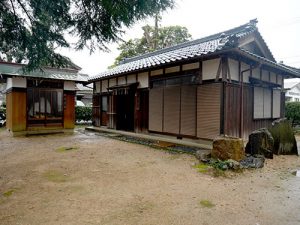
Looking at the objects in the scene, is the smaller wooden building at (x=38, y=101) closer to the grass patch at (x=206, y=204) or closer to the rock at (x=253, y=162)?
the rock at (x=253, y=162)

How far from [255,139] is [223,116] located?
123 cm

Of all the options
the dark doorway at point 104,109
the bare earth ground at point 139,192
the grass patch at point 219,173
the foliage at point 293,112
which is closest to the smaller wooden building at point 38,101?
the dark doorway at point 104,109

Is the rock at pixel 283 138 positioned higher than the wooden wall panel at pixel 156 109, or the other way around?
the wooden wall panel at pixel 156 109


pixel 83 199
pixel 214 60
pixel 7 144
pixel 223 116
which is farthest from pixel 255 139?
pixel 7 144

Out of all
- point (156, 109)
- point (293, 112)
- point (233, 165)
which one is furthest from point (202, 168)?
point (293, 112)

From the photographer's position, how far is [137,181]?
186 inches

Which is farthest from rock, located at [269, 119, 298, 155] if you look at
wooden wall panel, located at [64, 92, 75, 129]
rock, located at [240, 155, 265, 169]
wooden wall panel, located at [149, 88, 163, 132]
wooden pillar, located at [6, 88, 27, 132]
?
wooden pillar, located at [6, 88, 27, 132]

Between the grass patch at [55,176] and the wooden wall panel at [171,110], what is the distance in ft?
16.4

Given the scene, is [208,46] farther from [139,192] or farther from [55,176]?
[55,176]

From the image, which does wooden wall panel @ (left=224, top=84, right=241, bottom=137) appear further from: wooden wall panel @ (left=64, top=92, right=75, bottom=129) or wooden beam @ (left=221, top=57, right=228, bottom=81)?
wooden wall panel @ (left=64, top=92, right=75, bottom=129)

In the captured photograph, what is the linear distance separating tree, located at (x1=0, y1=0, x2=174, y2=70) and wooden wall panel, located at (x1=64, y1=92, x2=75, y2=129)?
314 inches

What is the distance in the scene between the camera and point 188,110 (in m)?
8.45

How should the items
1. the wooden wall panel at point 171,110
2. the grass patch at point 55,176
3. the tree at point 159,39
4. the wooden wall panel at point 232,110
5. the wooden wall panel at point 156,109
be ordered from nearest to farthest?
the grass patch at point 55,176, the wooden wall panel at point 232,110, the wooden wall panel at point 171,110, the wooden wall panel at point 156,109, the tree at point 159,39

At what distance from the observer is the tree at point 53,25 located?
13.4 feet
